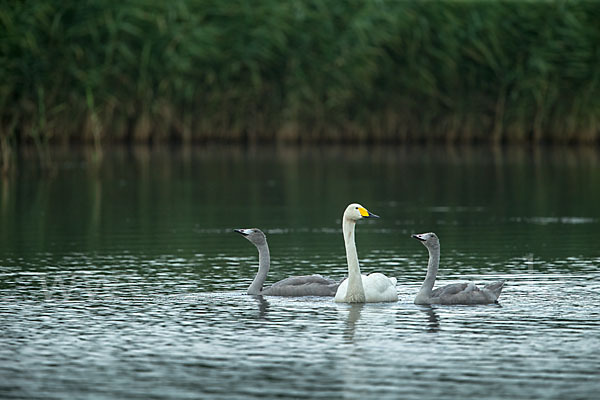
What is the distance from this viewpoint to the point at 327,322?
12.3 meters

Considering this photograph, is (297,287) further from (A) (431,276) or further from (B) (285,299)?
(A) (431,276)

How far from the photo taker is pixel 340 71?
4028 cm

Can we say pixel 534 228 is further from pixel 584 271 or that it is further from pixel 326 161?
pixel 326 161

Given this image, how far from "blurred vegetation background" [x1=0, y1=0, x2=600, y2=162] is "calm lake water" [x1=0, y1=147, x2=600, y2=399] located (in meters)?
8.60

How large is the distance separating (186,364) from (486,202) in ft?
49.3

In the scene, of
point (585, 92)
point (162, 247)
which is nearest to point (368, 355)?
point (162, 247)

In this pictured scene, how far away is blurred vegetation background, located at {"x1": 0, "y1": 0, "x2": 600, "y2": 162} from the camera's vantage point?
3866cm

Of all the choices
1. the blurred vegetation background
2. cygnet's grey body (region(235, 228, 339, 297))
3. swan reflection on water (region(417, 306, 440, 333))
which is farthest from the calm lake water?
the blurred vegetation background

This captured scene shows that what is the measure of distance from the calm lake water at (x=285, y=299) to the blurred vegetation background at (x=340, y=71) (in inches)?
339

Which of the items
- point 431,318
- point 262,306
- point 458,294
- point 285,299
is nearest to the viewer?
point 431,318

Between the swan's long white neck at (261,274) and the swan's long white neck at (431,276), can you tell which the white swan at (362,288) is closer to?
the swan's long white neck at (431,276)

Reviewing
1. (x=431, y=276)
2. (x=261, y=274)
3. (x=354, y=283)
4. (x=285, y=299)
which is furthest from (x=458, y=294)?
(x=261, y=274)

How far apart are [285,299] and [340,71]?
26.9 m

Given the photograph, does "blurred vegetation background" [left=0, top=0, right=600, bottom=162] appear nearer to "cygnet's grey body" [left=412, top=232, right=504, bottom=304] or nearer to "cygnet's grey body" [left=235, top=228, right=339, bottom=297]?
"cygnet's grey body" [left=235, top=228, right=339, bottom=297]
